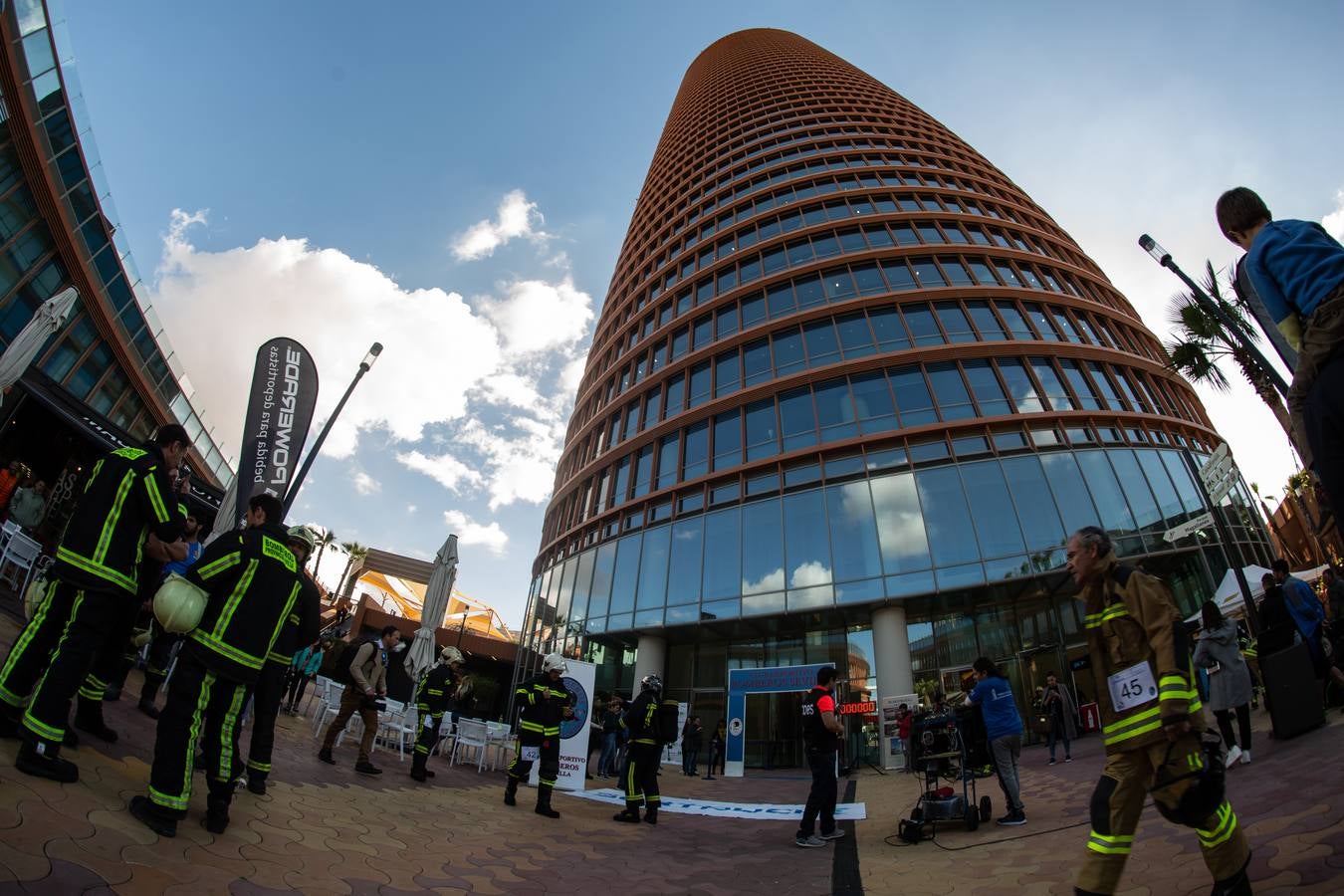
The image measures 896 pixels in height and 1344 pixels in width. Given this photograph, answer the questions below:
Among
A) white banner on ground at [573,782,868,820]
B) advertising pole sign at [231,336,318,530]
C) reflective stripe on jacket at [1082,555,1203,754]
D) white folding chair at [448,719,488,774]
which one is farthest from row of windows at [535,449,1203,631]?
reflective stripe on jacket at [1082,555,1203,754]

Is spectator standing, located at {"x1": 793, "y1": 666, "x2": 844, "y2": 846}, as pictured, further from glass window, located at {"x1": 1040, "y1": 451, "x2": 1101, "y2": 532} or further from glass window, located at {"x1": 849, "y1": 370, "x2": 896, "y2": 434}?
glass window, located at {"x1": 849, "y1": 370, "x2": 896, "y2": 434}

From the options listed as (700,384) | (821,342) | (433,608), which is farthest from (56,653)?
(700,384)

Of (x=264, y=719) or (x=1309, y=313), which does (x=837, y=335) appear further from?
(x=264, y=719)

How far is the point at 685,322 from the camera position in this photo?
2895cm

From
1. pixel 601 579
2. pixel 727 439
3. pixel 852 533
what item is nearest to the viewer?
pixel 852 533

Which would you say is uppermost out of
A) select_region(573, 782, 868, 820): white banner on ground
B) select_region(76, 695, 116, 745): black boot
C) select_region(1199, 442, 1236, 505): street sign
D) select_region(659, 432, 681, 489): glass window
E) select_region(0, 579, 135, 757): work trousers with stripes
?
select_region(659, 432, 681, 489): glass window

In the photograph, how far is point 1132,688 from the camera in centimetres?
295

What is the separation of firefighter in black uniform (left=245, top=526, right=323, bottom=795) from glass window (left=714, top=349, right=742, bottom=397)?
66.4 ft

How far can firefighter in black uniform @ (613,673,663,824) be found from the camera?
7.49m

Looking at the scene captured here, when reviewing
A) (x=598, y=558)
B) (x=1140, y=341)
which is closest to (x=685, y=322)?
(x=598, y=558)

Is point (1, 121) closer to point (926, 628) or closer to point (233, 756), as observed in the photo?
point (233, 756)

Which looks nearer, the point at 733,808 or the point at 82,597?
the point at 82,597

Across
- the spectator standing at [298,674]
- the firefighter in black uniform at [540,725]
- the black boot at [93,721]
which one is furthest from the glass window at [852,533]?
the black boot at [93,721]

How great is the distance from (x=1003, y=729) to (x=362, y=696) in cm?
816
